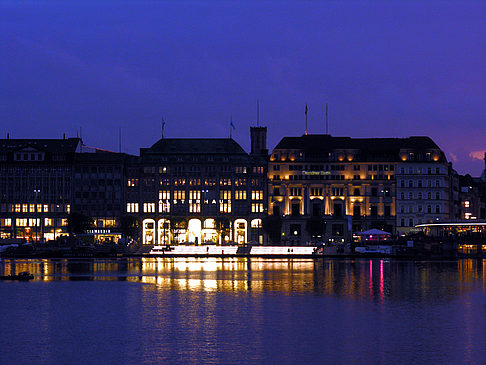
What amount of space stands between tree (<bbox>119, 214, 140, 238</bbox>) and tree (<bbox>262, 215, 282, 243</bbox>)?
26013 millimetres

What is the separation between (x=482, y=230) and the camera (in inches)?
5822

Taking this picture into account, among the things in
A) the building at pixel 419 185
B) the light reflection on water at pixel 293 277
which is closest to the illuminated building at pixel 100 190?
the building at pixel 419 185

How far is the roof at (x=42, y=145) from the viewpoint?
572ft

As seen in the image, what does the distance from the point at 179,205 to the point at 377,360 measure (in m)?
138

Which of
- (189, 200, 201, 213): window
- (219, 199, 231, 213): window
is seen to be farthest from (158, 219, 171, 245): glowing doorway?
(219, 199, 231, 213): window

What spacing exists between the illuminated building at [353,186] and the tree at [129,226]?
2871 centimetres

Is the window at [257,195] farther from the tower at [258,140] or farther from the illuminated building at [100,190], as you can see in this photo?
the illuminated building at [100,190]

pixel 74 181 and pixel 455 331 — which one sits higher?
pixel 74 181

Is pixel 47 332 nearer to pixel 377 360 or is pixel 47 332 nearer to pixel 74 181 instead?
pixel 377 360

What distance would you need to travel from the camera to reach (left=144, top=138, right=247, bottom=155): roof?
176 meters

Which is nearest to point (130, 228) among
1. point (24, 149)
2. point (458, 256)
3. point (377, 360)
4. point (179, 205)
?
point (179, 205)

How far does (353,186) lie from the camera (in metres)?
173

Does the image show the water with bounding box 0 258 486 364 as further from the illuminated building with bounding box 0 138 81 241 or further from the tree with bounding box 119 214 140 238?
the illuminated building with bounding box 0 138 81 241

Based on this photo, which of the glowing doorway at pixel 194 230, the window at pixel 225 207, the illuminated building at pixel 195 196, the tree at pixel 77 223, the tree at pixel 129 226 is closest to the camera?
the tree at pixel 77 223
